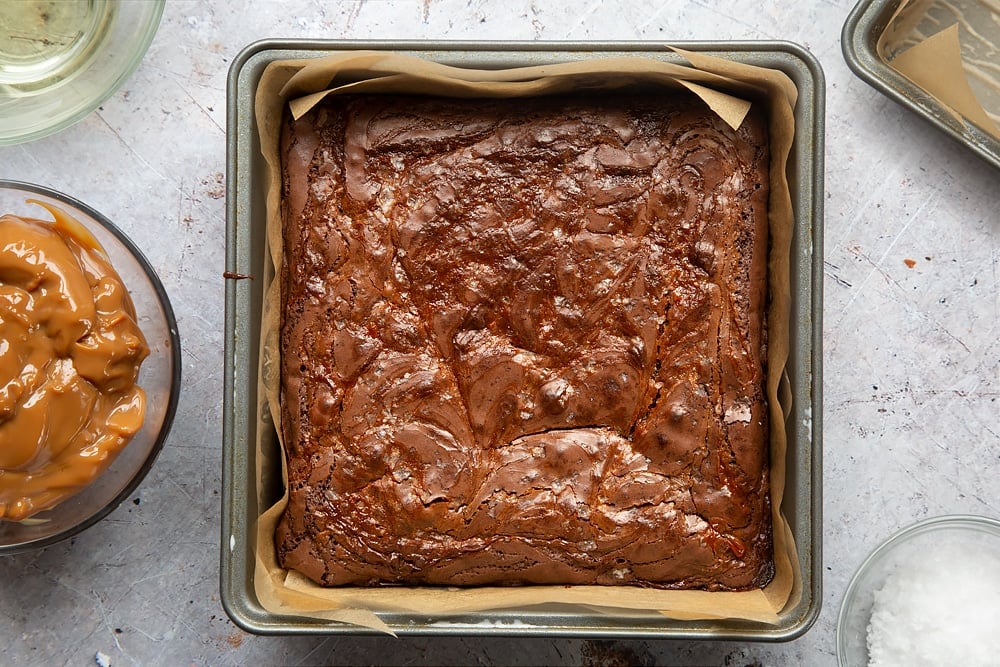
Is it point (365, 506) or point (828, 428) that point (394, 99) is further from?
point (828, 428)

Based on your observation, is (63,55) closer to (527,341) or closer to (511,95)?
(511,95)

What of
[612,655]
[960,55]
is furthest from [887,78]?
[612,655]

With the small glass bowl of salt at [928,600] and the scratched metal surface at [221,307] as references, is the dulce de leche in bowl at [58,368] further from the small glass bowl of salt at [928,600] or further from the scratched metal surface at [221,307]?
the small glass bowl of salt at [928,600]

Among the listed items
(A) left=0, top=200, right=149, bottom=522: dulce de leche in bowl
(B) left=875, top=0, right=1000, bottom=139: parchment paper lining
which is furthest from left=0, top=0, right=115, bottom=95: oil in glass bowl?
(B) left=875, top=0, right=1000, bottom=139: parchment paper lining

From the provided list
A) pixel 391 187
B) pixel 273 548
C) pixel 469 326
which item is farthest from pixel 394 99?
pixel 273 548

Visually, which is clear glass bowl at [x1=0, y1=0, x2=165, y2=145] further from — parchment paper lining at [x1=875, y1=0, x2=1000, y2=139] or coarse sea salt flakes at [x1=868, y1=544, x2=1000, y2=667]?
coarse sea salt flakes at [x1=868, y1=544, x2=1000, y2=667]
